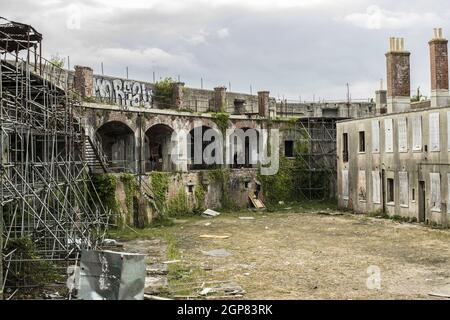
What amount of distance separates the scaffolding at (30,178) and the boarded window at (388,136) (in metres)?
14.7

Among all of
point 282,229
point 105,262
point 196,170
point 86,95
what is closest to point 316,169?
point 196,170

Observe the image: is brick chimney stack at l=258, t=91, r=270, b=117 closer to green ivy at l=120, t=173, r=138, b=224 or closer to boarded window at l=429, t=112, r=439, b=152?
green ivy at l=120, t=173, r=138, b=224

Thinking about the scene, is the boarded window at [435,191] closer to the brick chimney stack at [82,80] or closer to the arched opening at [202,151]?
the arched opening at [202,151]

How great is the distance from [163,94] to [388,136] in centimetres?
1389

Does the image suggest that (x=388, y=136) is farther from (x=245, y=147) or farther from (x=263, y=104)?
(x=245, y=147)

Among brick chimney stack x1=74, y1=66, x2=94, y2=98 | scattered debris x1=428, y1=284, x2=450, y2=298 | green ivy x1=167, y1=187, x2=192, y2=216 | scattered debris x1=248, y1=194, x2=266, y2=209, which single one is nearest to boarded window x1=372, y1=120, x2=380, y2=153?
scattered debris x1=248, y1=194, x2=266, y2=209

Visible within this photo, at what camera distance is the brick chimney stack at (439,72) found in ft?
80.3

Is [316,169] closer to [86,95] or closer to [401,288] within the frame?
[86,95]

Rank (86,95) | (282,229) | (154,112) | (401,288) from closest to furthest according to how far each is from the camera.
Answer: (401,288) → (282,229) → (86,95) → (154,112)

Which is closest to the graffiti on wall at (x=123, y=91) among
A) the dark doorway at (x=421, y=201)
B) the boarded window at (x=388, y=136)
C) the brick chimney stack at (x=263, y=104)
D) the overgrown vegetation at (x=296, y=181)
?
the brick chimney stack at (x=263, y=104)

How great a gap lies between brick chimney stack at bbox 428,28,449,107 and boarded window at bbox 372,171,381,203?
469 centimetres

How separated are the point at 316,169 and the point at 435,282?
19961 millimetres

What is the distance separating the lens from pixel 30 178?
56.4ft

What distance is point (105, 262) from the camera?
36.5 ft
